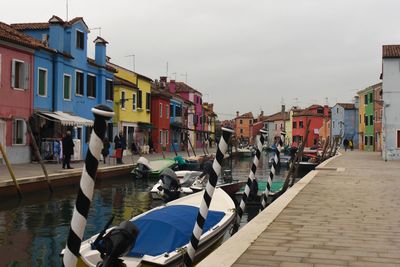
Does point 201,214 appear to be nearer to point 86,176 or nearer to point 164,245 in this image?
point 164,245

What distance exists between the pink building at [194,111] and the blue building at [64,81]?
2851 centimetres

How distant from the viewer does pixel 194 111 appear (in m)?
61.6

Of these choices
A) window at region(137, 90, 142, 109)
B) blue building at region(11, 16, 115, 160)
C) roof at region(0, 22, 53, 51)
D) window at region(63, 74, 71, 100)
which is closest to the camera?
roof at region(0, 22, 53, 51)

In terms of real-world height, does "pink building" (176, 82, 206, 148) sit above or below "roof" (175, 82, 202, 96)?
below

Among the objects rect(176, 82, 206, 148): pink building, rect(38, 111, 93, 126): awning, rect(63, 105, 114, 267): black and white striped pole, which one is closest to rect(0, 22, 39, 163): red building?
rect(38, 111, 93, 126): awning

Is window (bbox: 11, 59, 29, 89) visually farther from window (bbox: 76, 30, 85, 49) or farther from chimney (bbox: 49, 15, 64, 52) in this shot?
window (bbox: 76, 30, 85, 49)

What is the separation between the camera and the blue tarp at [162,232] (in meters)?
6.74

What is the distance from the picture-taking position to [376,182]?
14.6 m

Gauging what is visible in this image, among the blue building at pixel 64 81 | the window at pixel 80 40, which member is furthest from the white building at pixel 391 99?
the window at pixel 80 40

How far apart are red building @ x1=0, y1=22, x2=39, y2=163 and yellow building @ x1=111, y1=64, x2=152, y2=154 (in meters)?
11.0

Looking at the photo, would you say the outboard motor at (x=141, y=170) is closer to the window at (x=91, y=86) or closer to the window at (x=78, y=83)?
the window at (x=78, y=83)

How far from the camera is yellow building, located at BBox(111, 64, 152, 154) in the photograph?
35875 mm

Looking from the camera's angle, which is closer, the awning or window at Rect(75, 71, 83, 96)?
the awning

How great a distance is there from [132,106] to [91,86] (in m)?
7.68
